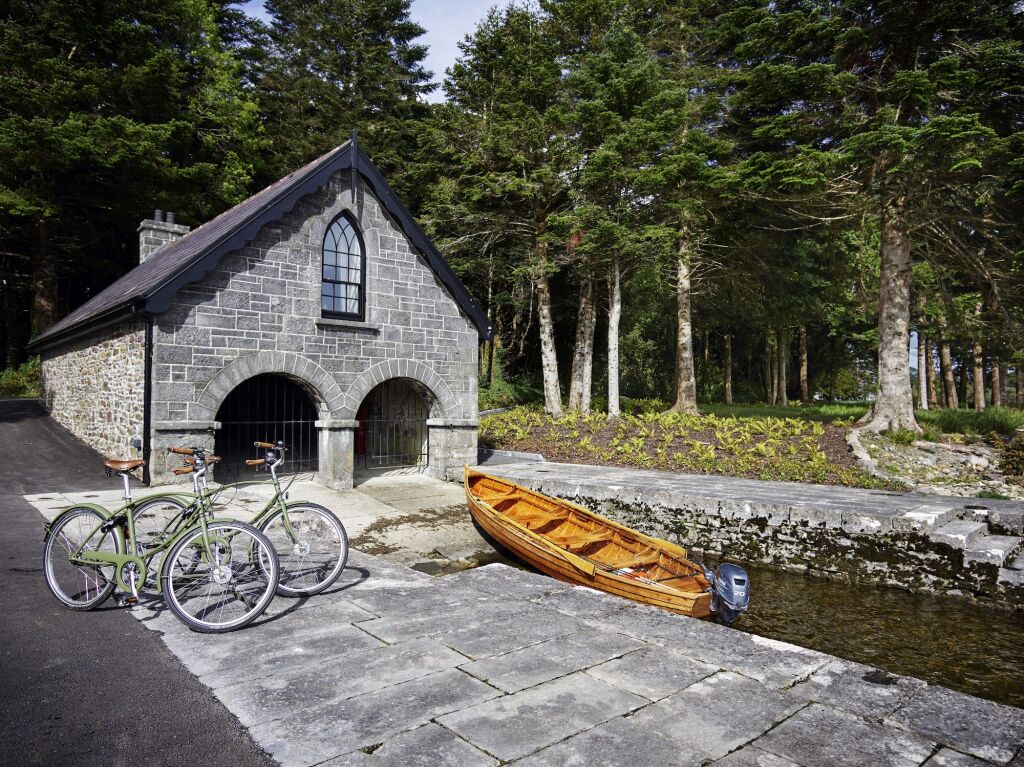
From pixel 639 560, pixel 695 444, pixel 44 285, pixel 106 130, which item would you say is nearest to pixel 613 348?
pixel 695 444

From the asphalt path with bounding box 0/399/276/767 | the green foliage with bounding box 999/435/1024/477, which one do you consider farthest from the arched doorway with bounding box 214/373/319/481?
the green foliage with bounding box 999/435/1024/477

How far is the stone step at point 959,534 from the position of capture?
8.09 m

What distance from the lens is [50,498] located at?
9.48 metres

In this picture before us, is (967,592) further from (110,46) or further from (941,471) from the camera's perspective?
(110,46)

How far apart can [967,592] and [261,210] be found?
41.6 feet

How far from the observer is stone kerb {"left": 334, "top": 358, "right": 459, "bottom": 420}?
12359 mm

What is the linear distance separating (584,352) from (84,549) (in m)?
19.5

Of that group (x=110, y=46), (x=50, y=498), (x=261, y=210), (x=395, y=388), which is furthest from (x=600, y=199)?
(x=110, y=46)

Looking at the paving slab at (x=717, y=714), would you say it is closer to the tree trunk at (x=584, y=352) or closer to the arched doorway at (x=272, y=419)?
the arched doorway at (x=272, y=419)

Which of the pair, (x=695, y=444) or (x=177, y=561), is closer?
(x=177, y=561)

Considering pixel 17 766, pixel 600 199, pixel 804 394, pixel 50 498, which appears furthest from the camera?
pixel 804 394

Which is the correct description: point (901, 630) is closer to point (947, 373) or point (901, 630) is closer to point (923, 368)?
point (947, 373)

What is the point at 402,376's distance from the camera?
517 inches

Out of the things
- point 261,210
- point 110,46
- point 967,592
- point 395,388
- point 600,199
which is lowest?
point 967,592
